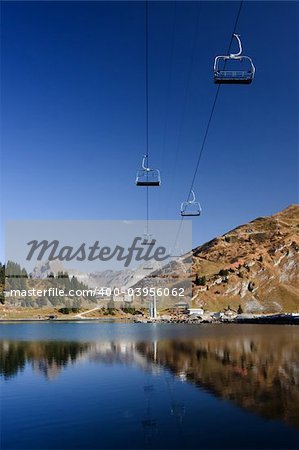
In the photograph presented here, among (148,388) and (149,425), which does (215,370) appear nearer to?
(148,388)

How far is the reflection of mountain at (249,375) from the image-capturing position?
1383 inches

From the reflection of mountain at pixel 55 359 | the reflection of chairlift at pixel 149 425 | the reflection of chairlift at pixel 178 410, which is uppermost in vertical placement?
the reflection of chairlift at pixel 149 425

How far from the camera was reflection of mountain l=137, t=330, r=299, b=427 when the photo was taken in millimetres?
35125

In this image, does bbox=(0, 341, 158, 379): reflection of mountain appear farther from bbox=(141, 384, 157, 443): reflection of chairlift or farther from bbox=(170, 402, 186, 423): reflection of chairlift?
bbox=(141, 384, 157, 443): reflection of chairlift

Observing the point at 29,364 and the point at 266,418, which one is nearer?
the point at 266,418

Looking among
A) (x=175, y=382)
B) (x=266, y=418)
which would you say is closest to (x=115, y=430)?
(x=266, y=418)

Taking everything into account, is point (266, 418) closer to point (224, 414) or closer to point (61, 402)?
point (224, 414)

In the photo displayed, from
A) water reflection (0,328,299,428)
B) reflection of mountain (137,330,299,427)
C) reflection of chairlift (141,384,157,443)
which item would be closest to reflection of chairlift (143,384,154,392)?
water reflection (0,328,299,428)

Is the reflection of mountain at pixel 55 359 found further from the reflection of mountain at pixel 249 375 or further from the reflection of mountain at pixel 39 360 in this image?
the reflection of mountain at pixel 249 375

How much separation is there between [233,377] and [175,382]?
660cm

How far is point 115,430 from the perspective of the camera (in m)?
29.1

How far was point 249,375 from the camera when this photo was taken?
49.4 meters

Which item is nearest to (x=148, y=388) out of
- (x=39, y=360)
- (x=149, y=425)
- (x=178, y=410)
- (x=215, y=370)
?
(x=178, y=410)

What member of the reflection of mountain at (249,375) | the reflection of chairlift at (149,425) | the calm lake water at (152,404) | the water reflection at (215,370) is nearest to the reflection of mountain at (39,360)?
the water reflection at (215,370)
